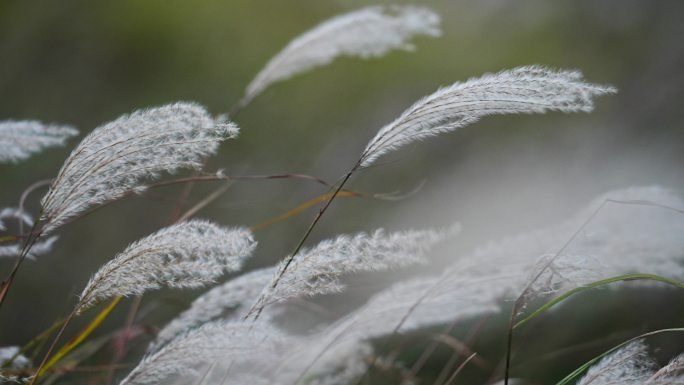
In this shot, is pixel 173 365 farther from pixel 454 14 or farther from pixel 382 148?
pixel 454 14

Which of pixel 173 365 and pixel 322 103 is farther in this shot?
pixel 322 103

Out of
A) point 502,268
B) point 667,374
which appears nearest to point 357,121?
point 502,268

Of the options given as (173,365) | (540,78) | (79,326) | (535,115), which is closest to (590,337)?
(535,115)

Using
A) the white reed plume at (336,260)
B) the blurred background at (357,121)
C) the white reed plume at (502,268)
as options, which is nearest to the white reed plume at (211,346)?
the white reed plume at (336,260)

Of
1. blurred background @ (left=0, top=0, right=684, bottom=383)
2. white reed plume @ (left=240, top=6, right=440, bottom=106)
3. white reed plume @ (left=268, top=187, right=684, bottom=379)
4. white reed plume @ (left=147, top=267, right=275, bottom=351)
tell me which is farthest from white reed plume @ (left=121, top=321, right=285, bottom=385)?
blurred background @ (left=0, top=0, right=684, bottom=383)

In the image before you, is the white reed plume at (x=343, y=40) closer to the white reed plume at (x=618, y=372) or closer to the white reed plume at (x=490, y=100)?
the white reed plume at (x=490, y=100)
